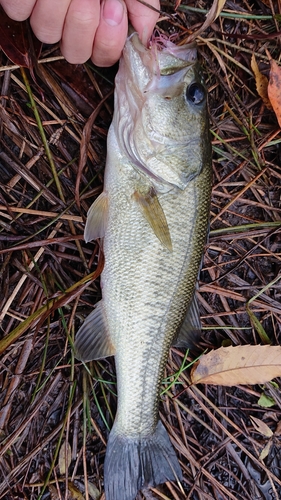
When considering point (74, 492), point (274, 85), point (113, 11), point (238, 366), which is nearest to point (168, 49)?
point (113, 11)

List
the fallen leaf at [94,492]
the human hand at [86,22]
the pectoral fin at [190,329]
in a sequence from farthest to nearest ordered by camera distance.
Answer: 1. the fallen leaf at [94,492]
2. the pectoral fin at [190,329]
3. the human hand at [86,22]

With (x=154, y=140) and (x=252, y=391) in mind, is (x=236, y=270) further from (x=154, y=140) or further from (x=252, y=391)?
(x=154, y=140)

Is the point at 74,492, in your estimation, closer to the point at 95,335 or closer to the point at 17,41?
the point at 95,335

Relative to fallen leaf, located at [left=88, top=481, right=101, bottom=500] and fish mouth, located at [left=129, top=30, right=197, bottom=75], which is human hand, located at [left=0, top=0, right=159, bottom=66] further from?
fallen leaf, located at [left=88, top=481, right=101, bottom=500]

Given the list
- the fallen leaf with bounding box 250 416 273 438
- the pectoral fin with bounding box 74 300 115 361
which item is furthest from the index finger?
the fallen leaf with bounding box 250 416 273 438

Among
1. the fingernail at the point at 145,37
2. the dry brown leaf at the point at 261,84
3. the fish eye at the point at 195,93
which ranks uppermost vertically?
the fingernail at the point at 145,37

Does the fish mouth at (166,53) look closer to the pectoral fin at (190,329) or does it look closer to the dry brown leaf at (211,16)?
the dry brown leaf at (211,16)

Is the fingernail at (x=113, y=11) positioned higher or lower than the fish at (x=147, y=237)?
higher

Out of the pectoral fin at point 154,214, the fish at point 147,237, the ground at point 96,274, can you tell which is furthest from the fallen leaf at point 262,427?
the pectoral fin at point 154,214
